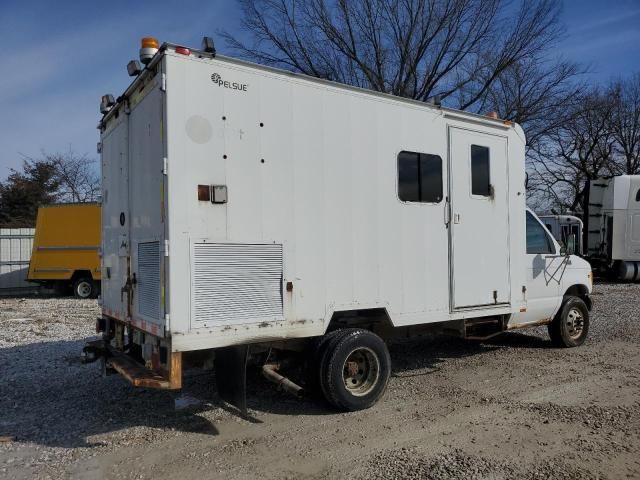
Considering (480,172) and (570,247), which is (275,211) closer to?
(480,172)

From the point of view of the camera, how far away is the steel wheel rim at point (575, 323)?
A: 26.6 ft

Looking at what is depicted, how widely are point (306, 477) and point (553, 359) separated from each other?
4766 millimetres

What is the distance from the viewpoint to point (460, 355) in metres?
7.72

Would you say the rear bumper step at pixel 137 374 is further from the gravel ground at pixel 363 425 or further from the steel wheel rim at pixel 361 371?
the steel wheel rim at pixel 361 371

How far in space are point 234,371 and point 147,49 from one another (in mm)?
2969

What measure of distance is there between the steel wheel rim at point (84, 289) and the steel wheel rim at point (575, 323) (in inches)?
546

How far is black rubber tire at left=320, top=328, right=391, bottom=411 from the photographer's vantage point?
201 inches

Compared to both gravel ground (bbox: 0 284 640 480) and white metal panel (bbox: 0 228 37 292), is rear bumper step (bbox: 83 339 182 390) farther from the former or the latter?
white metal panel (bbox: 0 228 37 292)

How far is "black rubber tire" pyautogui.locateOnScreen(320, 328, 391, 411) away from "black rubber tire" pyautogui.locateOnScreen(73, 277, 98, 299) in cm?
1346

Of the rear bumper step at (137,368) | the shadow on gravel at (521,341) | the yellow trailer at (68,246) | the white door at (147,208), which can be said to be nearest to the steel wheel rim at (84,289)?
the yellow trailer at (68,246)

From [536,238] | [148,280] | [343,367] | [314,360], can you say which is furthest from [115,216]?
[536,238]

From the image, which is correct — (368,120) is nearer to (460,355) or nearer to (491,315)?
(491,315)

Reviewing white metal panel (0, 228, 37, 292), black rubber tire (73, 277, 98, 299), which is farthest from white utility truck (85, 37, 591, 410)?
white metal panel (0, 228, 37, 292)

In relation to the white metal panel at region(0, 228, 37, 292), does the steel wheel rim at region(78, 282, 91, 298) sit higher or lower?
lower
